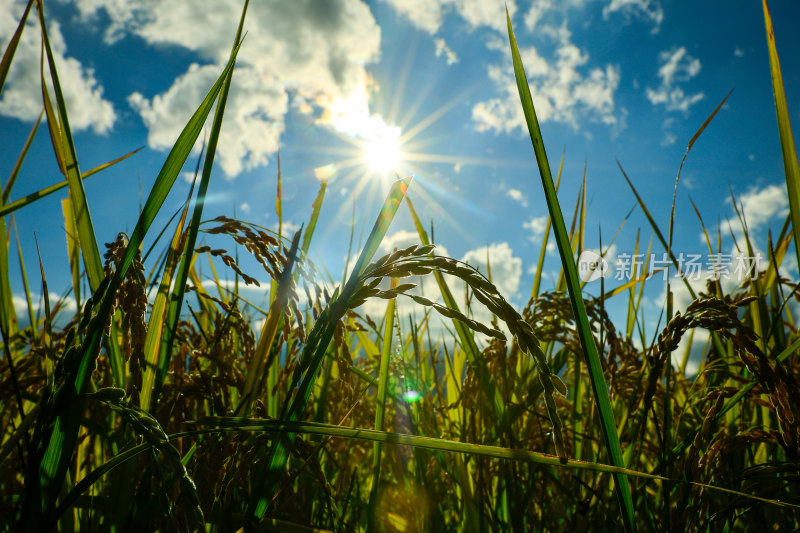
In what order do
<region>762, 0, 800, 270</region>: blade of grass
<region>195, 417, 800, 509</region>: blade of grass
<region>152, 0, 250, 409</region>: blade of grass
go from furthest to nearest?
<region>762, 0, 800, 270</region>: blade of grass → <region>152, 0, 250, 409</region>: blade of grass → <region>195, 417, 800, 509</region>: blade of grass

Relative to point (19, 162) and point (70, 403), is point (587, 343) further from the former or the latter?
point (19, 162)

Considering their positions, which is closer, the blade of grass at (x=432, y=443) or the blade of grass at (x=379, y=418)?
the blade of grass at (x=432, y=443)

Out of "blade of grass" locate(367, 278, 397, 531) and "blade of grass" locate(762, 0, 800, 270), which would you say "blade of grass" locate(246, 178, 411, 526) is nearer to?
"blade of grass" locate(367, 278, 397, 531)

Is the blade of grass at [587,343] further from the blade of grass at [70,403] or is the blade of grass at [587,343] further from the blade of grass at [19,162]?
the blade of grass at [19,162]

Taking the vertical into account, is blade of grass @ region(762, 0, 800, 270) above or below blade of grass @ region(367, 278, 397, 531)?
above

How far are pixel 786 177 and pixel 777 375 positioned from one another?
47cm

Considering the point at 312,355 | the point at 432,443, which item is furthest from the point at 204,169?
the point at 432,443

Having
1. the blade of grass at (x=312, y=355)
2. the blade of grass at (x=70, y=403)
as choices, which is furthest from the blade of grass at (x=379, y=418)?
the blade of grass at (x=70, y=403)

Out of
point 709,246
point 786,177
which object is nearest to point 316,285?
point 786,177

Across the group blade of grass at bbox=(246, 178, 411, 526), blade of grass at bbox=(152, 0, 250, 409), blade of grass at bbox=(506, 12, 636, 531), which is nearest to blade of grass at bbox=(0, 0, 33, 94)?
blade of grass at bbox=(152, 0, 250, 409)

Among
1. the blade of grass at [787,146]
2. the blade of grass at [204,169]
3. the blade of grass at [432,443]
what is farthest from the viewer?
the blade of grass at [787,146]

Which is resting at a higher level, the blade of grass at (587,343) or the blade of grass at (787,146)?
the blade of grass at (787,146)

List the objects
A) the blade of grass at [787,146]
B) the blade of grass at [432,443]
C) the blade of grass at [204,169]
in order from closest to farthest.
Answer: the blade of grass at [432,443] < the blade of grass at [204,169] < the blade of grass at [787,146]

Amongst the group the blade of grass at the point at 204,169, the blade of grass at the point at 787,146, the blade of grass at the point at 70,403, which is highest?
the blade of grass at the point at 787,146
